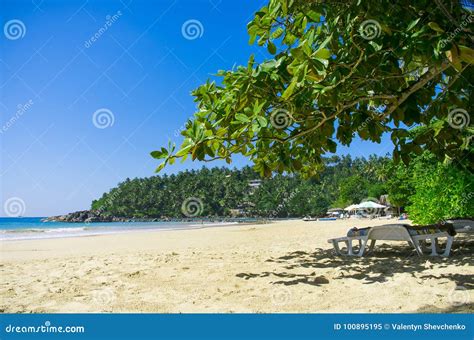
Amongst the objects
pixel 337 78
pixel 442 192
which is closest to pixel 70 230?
pixel 442 192

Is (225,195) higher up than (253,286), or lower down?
higher up

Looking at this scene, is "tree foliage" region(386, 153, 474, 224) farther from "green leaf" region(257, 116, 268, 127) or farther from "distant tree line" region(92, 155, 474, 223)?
"distant tree line" region(92, 155, 474, 223)

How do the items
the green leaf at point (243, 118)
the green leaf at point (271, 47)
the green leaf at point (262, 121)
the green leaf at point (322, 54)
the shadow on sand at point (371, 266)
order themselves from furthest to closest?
1. the shadow on sand at point (371, 266)
2. the green leaf at point (271, 47)
3. the green leaf at point (243, 118)
4. the green leaf at point (262, 121)
5. the green leaf at point (322, 54)

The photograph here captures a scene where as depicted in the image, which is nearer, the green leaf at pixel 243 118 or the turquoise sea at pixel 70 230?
the green leaf at pixel 243 118

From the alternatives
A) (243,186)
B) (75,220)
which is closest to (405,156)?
(243,186)

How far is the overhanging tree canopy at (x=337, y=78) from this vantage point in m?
3.89

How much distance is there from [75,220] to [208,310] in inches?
4539

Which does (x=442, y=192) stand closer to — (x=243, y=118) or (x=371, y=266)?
(x=371, y=266)

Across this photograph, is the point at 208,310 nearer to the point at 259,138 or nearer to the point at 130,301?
the point at 130,301

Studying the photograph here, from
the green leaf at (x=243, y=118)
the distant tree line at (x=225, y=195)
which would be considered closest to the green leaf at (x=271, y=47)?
the green leaf at (x=243, y=118)

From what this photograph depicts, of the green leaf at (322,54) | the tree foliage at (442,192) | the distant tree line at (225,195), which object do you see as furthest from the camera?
the distant tree line at (225,195)

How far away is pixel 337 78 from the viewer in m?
4.09

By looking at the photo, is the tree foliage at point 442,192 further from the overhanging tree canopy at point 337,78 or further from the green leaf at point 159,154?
the green leaf at point 159,154

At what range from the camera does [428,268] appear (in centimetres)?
604
